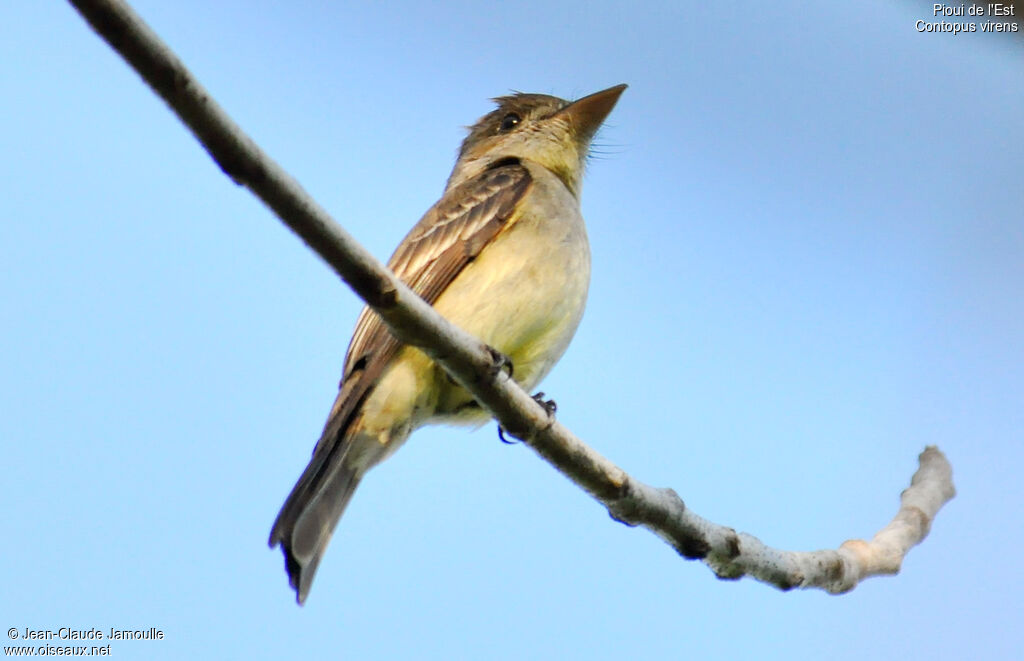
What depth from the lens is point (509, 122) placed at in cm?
675

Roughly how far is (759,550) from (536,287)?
4.74 feet

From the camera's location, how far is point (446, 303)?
4.91m

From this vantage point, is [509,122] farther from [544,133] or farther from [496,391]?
[496,391]

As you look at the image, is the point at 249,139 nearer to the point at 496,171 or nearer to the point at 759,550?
the point at 759,550

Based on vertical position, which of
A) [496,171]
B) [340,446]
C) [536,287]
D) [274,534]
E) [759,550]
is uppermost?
[496,171]

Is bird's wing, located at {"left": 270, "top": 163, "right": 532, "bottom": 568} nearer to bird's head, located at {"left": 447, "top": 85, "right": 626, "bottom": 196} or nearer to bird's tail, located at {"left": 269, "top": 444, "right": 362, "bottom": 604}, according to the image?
bird's tail, located at {"left": 269, "top": 444, "right": 362, "bottom": 604}

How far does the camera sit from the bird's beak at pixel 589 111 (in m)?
6.14

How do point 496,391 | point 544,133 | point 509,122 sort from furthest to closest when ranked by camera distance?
1. point 509,122
2. point 544,133
3. point 496,391

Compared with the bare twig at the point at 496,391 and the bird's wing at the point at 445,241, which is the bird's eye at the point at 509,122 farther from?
the bare twig at the point at 496,391

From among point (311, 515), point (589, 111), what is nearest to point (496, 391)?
point (311, 515)

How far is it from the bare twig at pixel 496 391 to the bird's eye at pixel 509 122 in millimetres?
3091

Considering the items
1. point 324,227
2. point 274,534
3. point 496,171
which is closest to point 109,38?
point 324,227

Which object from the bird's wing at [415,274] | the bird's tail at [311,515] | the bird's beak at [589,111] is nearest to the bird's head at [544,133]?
the bird's beak at [589,111]

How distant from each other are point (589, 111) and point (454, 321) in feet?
6.44
